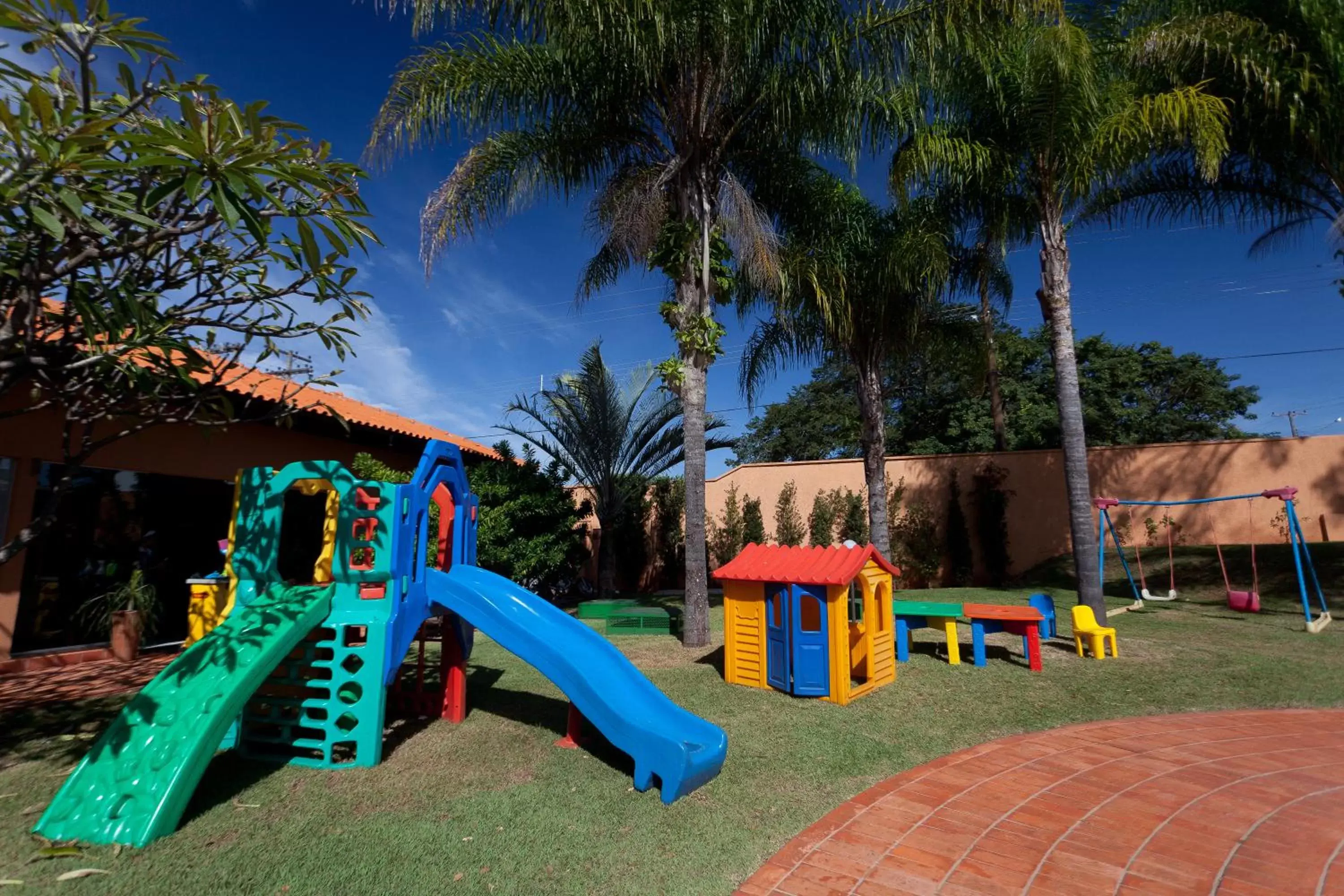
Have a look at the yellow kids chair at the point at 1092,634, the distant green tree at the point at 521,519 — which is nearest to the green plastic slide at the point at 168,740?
the distant green tree at the point at 521,519

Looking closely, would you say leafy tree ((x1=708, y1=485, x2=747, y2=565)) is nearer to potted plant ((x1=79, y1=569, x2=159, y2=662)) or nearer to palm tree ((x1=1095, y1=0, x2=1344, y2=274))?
palm tree ((x1=1095, y1=0, x2=1344, y2=274))

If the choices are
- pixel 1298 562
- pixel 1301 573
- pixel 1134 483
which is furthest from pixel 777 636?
pixel 1134 483

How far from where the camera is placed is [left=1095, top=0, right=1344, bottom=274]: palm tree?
930cm

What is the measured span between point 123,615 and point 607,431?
8645mm

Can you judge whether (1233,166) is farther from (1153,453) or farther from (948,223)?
(1153,453)

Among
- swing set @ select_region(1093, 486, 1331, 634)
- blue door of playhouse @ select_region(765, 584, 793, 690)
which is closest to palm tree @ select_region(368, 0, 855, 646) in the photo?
blue door of playhouse @ select_region(765, 584, 793, 690)

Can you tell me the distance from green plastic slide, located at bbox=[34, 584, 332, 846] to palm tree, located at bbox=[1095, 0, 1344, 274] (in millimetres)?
13081

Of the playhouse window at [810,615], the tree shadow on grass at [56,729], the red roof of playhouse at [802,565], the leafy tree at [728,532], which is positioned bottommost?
the tree shadow on grass at [56,729]

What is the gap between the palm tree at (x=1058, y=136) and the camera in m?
8.52

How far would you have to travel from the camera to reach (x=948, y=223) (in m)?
11.2

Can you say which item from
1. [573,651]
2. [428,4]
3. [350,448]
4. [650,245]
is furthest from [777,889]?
[350,448]

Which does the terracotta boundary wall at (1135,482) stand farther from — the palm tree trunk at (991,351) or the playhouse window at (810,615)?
the playhouse window at (810,615)

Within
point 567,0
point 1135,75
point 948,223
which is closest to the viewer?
point 567,0

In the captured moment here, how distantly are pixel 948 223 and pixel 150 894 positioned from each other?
12.5m
